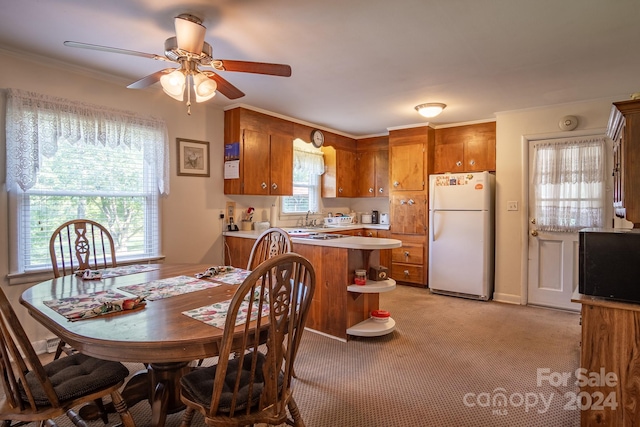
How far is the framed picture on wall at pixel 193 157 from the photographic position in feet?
11.7

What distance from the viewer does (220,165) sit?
155 inches

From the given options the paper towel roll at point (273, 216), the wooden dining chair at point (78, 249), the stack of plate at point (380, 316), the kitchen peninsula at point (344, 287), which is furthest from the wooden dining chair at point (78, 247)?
the stack of plate at point (380, 316)

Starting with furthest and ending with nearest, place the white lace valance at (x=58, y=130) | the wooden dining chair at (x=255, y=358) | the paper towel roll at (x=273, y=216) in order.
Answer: the paper towel roll at (x=273, y=216) < the white lace valance at (x=58, y=130) < the wooden dining chair at (x=255, y=358)

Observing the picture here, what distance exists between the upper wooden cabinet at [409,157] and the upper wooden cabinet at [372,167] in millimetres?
407

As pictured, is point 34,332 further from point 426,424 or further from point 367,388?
point 426,424

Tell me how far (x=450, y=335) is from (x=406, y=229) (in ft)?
6.58

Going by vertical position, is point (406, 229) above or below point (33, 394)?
above

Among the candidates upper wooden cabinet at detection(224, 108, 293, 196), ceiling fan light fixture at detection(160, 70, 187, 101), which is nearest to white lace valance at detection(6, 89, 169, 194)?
upper wooden cabinet at detection(224, 108, 293, 196)

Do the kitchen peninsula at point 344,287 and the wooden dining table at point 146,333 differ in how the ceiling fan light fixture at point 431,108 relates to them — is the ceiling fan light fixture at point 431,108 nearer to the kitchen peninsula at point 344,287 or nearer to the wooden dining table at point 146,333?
the kitchen peninsula at point 344,287

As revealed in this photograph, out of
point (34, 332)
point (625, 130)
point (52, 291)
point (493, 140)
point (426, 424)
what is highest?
point (493, 140)

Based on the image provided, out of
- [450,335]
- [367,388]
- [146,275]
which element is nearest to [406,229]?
[450,335]

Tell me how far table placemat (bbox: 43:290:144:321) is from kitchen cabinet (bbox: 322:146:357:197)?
13.0ft

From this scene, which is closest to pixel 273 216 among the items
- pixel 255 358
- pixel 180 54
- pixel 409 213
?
pixel 409 213

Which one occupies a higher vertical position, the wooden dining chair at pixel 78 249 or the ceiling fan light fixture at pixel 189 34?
the ceiling fan light fixture at pixel 189 34
